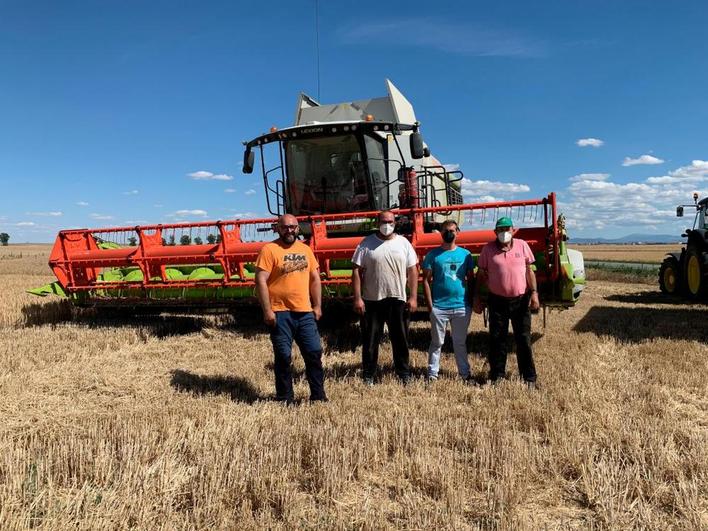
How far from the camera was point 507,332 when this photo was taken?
4.33 metres

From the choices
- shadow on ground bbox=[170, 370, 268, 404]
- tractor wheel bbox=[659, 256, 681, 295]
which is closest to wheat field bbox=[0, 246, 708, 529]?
shadow on ground bbox=[170, 370, 268, 404]

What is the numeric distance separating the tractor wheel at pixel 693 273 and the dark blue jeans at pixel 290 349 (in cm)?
871

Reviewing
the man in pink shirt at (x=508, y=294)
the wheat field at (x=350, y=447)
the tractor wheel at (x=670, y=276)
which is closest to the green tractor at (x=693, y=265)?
the tractor wheel at (x=670, y=276)

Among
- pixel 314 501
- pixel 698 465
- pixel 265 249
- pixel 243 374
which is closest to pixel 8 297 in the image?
pixel 243 374

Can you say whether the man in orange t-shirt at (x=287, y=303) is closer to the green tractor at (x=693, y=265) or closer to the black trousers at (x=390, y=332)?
the black trousers at (x=390, y=332)

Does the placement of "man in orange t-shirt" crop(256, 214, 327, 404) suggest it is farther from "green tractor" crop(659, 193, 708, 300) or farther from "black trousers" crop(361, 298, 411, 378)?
"green tractor" crop(659, 193, 708, 300)

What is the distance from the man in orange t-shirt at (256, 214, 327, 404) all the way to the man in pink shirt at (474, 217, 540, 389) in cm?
159

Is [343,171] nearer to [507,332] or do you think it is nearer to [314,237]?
[314,237]

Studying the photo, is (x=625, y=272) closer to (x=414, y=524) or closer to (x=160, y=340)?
(x=160, y=340)

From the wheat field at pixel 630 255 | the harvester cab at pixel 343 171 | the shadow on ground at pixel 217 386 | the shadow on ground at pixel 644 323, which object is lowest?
the wheat field at pixel 630 255

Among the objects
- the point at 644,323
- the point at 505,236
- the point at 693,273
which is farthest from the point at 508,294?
the point at 693,273

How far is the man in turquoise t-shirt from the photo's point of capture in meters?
4.46

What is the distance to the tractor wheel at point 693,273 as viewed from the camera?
9.78m

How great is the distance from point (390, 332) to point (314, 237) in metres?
2.13
